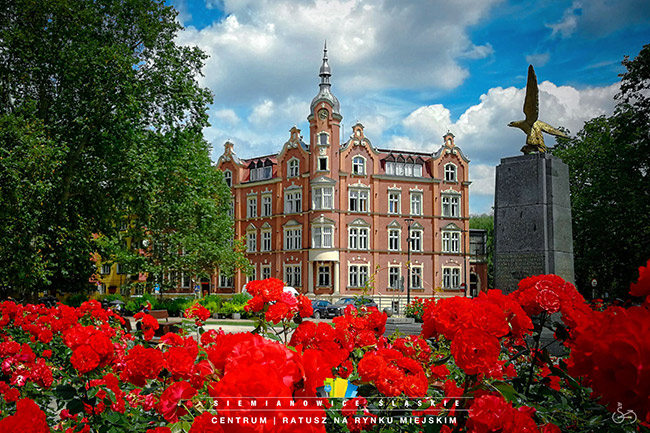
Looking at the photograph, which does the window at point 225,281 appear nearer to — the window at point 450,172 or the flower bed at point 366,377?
the window at point 450,172

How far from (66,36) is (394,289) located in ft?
116

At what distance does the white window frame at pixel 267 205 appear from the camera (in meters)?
50.8

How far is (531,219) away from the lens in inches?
415

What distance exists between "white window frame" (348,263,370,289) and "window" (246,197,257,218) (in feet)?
38.6

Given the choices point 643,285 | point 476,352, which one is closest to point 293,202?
point 476,352

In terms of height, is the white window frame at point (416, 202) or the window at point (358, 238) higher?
the white window frame at point (416, 202)

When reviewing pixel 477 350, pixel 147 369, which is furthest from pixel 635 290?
pixel 147 369

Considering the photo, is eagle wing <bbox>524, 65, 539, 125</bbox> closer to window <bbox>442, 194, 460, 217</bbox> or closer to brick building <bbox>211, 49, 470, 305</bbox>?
brick building <bbox>211, 49, 470, 305</bbox>

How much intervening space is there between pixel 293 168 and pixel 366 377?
→ 4715 cm

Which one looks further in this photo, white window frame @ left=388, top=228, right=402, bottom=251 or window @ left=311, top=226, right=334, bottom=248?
white window frame @ left=388, top=228, right=402, bottom=251

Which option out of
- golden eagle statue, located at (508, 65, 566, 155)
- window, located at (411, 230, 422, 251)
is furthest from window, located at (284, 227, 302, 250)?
golden eagle statue, located at (508, 65, 566, 155)

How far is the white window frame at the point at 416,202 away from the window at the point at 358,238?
5.15m

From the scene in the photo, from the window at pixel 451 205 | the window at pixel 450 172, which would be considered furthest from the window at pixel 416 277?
the window at pixel 450 172

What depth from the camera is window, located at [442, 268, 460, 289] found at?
48.5 metres
